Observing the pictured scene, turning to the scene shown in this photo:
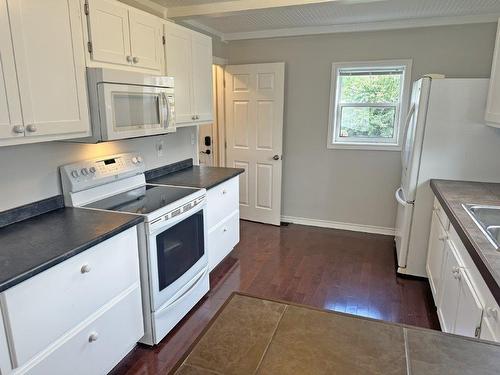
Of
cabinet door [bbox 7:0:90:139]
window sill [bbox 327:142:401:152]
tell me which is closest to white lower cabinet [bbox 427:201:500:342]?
window sill [bbox 327:142:401:152]

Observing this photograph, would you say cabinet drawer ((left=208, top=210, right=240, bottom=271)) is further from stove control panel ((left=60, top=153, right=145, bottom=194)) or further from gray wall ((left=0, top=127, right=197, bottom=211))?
gray wall ((left=0, top=127, right=197, bottom=211))

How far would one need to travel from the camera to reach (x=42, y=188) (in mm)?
1988

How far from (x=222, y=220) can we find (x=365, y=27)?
2.50 meters

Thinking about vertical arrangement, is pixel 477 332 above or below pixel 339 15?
below

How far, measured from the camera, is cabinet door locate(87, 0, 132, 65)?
191cm

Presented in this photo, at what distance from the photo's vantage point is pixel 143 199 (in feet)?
7.64

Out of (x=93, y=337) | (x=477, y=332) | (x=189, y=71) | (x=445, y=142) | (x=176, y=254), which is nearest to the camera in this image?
(x=477, y=332)

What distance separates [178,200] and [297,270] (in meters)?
1.48

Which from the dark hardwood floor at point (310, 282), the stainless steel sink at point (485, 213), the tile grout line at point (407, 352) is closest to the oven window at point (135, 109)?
the dark hardwood floor at point (310, 282)

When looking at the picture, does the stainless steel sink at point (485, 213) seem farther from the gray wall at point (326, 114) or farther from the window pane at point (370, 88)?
the window pane at point (370, 88)

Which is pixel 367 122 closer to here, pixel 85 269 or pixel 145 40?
pixel 145 40

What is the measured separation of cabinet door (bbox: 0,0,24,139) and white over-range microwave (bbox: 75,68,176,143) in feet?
1.42

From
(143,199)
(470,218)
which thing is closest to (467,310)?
(470,218)

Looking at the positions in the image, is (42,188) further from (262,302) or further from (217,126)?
(217,126)
